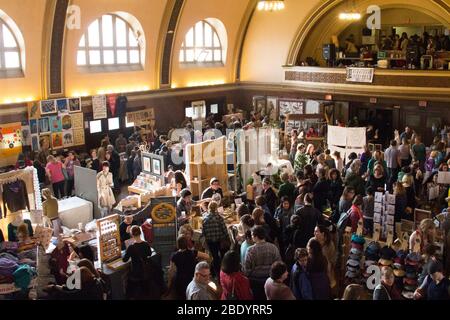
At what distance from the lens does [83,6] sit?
15227 mm

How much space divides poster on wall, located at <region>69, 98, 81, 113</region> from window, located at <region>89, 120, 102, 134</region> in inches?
29.0

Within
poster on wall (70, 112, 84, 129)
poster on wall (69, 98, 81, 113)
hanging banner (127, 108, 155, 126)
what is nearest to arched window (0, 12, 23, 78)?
poster on wall (69, 98, 81, 113)

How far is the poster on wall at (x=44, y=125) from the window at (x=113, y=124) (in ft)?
7.95

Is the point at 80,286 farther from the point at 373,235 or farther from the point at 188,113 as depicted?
the point at 188,113

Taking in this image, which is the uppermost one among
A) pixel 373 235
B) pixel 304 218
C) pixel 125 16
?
pixel 125 16

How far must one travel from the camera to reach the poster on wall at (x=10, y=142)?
13828 mm

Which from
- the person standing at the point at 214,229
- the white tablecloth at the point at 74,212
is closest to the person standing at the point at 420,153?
the person standing at the point at 214,229

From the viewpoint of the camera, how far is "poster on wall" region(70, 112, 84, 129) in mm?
15656

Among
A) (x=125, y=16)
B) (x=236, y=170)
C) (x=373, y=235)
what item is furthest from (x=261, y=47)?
(x=373, y=235)

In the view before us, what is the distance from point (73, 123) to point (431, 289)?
12474 mm

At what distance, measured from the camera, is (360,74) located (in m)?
18.5

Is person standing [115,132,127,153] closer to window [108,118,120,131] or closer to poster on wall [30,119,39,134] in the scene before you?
window [108,118,120,131]

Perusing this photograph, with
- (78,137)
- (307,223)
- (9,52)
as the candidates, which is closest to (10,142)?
(78,137)

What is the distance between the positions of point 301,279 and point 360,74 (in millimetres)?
14237
